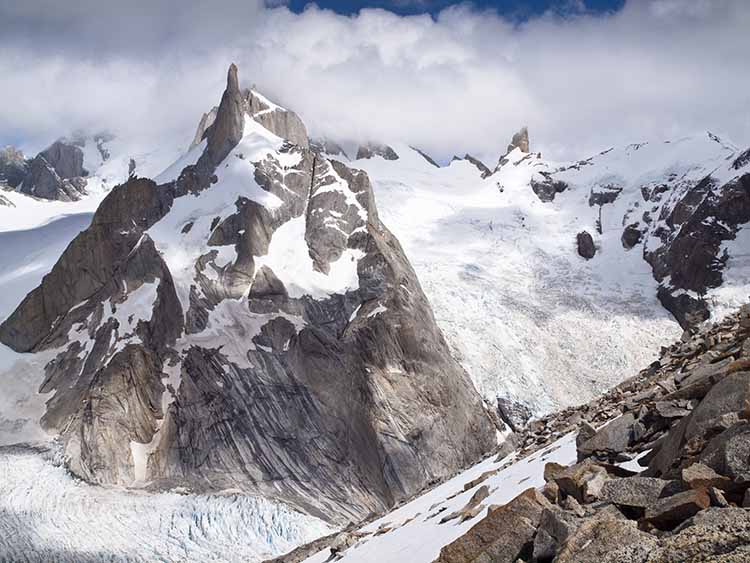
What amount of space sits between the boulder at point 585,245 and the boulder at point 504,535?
97.7 metres

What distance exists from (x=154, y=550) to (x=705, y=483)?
47337 mm

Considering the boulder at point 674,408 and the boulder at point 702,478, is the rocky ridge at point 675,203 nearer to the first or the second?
the boulder at point 674,408

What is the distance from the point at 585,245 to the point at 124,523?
240ft

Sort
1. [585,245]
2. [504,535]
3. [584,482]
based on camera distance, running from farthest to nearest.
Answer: [585,245], [584,482], [504,535]

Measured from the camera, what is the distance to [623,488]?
8719mm

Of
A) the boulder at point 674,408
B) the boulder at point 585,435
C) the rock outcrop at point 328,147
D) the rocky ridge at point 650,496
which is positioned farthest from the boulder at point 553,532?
the rock outcrop at point 328,147

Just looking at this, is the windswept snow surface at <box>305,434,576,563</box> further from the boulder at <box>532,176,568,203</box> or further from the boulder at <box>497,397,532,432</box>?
the boulder at <box>532,176,568,203</box>

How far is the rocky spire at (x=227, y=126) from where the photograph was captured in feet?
268

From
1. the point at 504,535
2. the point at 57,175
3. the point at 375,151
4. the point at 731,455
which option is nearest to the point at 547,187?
the point at 375,151

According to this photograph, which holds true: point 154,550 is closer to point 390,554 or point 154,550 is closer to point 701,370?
→ point 390,554

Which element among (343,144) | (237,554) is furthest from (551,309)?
(343,144)

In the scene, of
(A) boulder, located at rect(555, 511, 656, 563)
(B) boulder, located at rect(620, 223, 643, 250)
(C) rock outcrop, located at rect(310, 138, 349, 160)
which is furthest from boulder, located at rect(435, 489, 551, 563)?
(C) rock outcrop, located at rect(310, 138, 349, 160)

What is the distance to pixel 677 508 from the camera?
7.36 meters

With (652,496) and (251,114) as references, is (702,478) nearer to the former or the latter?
(652,496)
